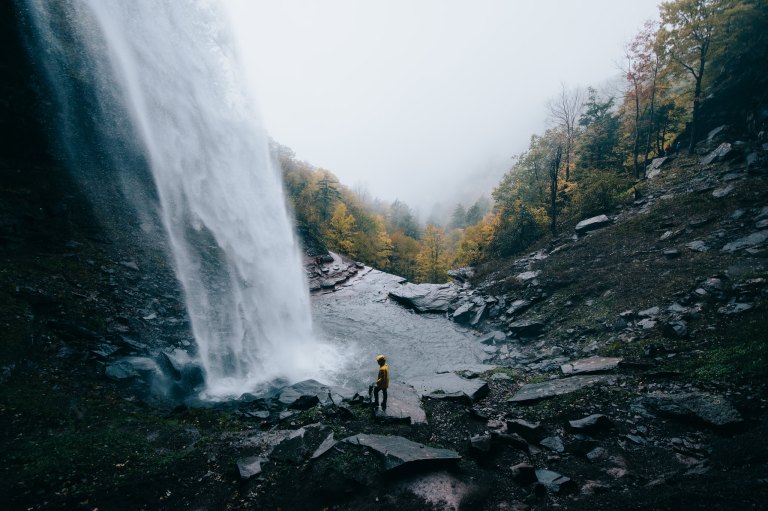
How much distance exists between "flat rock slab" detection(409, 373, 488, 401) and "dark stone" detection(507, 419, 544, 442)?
219cm

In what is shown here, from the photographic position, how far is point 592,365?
9938mm

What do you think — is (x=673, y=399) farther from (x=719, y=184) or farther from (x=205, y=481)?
(x=719, y=184)

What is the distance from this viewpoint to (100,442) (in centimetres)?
668

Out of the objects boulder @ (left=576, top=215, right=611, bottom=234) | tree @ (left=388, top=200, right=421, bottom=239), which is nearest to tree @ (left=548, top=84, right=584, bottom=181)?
boulder @ (left=576, top=215, right=611, bottom=234)

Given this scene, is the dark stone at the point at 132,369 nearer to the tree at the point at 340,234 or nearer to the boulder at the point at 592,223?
the boulder at the point at 592,223

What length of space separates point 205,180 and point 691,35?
112ft

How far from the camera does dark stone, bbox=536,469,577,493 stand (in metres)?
5.14

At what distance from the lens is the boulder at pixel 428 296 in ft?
84.4

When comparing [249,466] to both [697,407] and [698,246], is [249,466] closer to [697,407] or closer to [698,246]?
[697,407]

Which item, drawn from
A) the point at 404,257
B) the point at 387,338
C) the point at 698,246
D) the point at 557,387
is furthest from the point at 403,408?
the point at 404,257

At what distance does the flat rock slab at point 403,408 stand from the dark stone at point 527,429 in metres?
2.12

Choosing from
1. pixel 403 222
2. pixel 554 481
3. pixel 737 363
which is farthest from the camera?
pixel 403 222

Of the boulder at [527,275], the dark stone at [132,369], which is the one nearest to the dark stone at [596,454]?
the dark stone at [132,369]

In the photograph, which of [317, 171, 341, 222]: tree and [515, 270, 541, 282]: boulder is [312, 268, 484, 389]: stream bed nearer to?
[515, 270, 541, 282]: boulder
